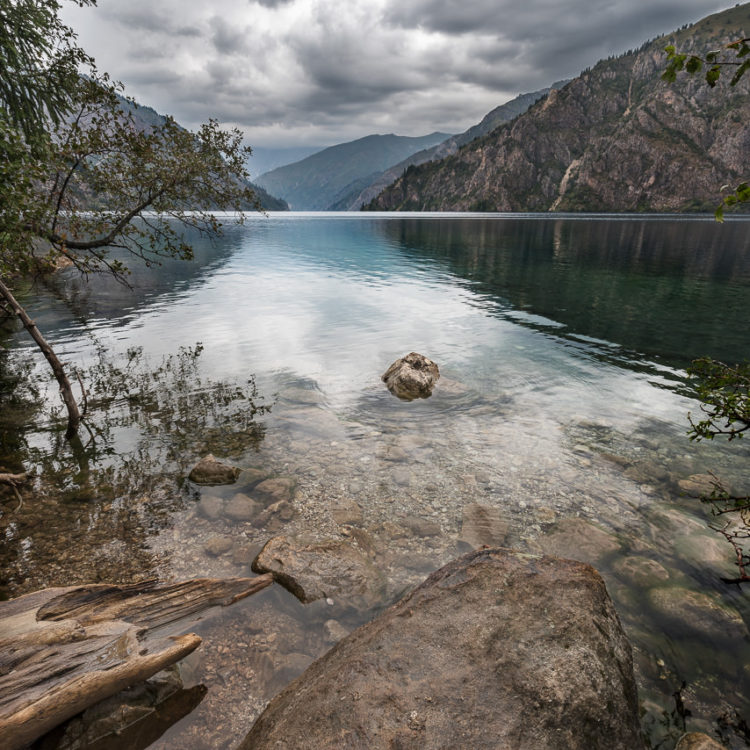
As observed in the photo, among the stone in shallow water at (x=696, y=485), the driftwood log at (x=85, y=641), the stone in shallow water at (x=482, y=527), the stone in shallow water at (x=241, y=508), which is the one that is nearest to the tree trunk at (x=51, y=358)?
the stone in shallow water at (x=241, y=508)

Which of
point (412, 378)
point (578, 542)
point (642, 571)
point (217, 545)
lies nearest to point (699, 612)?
point (642, 571)

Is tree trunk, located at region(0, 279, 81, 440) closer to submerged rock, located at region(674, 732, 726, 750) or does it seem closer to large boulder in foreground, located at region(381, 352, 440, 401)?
large boulder in foreground, located at region(381, 352, 440, 401)

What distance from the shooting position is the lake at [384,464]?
7.52m

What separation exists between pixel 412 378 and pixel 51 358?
45.6ft

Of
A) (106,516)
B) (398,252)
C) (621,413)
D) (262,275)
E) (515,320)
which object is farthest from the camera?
(398,252)

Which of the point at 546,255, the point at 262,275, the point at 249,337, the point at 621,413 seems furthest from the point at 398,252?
the point at 621,413

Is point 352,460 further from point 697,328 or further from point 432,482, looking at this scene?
point 697,328

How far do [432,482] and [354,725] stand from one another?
8.68 meters

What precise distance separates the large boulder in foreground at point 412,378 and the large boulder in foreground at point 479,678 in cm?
1370

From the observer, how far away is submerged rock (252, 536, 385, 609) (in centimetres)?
859

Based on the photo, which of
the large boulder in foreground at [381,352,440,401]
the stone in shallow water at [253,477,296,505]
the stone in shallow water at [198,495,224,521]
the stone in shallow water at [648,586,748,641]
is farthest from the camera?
the large boulder in foreground at [381,352,440,401]

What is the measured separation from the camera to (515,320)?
34.8m

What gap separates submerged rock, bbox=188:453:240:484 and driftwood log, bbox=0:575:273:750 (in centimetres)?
428

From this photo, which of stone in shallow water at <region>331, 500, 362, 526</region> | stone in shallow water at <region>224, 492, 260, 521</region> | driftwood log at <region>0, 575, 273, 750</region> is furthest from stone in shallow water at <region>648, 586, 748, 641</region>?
stone in shallow water at <region>224, 492, 260, 521</region>
